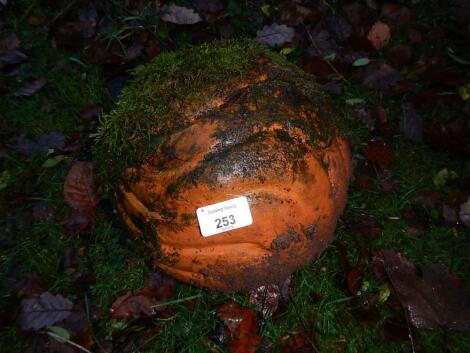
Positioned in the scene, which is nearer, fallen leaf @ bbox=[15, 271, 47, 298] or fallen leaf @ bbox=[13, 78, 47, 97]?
fallen leaf @ bbox=[15, 271, 47, 298]

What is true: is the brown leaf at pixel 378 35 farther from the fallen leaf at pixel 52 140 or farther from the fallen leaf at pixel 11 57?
the fallen leaf at pixel 11 57

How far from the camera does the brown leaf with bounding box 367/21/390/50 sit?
3.51m

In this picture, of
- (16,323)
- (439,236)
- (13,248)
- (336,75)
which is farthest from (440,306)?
(13,248)

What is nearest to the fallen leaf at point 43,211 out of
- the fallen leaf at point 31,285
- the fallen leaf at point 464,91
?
the fallen leaf at point 31,285

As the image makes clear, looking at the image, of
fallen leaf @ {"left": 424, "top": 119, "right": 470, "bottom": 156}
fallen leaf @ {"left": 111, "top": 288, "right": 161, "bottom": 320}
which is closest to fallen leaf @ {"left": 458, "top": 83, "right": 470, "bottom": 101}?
fallen leaf @ {"left": 424, "top": 119, "right": 470, "bottom": 156}

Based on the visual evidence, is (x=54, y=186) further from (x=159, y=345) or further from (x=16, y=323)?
(x=159, y=345)

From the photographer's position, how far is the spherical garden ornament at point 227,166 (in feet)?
6.10

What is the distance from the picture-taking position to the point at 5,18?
3537mm

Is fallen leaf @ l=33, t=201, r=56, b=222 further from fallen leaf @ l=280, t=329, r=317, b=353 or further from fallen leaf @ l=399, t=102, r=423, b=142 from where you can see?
fallen leaf @ l=399, t=102, r=423, b=142

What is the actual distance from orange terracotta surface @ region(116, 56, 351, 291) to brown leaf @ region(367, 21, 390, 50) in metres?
1.77

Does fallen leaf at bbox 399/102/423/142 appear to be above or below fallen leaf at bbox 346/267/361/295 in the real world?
above

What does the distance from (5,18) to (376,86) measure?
323 cm

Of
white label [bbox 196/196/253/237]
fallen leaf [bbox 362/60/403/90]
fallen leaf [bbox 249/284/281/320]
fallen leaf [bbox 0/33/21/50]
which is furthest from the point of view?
fallen leaf [bbox 0/33/21/50]

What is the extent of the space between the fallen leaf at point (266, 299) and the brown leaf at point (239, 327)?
0.21 feet
